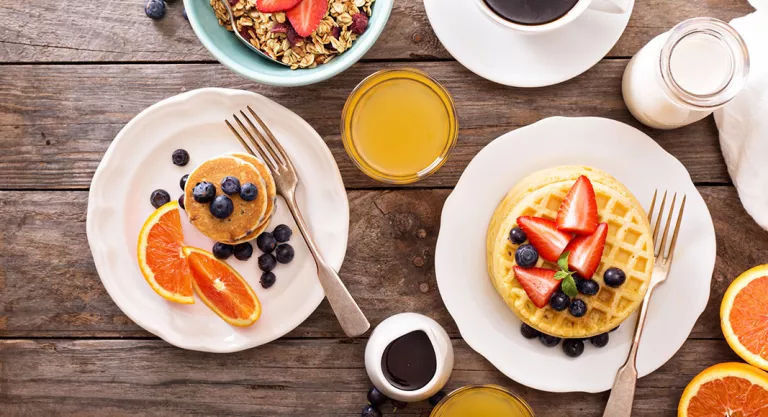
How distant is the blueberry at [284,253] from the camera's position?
194 centimetres

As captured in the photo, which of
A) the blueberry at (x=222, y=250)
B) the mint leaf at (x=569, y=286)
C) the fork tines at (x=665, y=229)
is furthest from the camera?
the blueberry at (x=222, y=250)

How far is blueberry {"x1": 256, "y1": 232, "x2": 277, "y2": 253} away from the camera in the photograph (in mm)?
1936

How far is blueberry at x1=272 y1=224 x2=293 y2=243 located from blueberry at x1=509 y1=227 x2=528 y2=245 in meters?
0.68

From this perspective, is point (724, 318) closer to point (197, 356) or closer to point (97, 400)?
point (197, 356)

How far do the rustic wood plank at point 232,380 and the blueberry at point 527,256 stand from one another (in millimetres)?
412

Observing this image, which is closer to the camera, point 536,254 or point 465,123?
point 536,254

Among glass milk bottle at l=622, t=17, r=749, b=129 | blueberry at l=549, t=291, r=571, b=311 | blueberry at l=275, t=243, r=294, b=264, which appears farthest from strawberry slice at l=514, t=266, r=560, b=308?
blueberry at l=275, t=243, r=294, b=264

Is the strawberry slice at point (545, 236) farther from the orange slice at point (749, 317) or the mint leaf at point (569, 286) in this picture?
the orange slice at point (749, 317)

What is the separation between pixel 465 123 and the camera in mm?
1990

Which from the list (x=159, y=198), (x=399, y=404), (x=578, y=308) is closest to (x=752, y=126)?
(x=578, y=308)

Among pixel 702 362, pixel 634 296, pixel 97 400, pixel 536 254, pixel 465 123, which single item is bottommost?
pixel 97 400

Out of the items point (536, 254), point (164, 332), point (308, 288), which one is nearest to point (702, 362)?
point (536, 254)

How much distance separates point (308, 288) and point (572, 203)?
0.83 metres

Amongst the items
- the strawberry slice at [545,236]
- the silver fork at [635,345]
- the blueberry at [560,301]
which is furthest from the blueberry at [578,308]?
the silver fork at [635,345]
